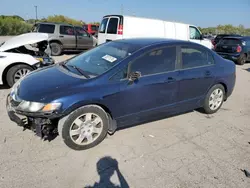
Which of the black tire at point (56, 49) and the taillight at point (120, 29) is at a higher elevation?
the taillight at point (120, 29)

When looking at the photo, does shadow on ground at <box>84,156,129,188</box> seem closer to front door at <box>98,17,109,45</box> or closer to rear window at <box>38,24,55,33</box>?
front door at <box>98,17,109,45</box>

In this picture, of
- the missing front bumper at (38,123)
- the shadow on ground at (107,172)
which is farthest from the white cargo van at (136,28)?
the shadow on ground at (107,172)

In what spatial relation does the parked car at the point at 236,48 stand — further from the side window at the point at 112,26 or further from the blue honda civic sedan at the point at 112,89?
the blue honda civic sedan at the point at 112,89

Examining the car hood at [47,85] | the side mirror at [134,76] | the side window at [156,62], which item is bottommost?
the car hood at [47,85]

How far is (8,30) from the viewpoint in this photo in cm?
2823

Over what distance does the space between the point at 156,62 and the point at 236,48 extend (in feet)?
31.8

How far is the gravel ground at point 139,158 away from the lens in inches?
99.9

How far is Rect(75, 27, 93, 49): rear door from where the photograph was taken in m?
12.4

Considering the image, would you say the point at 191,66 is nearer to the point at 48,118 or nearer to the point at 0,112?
the point at 48,118

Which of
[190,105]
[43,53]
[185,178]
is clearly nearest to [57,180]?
[185,178]

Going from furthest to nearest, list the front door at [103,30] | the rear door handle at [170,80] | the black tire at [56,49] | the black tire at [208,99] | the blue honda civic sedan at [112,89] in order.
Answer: the black tire at [56,49] → the front door at [103,30] → the black tire at [208,99] → the rear door handle at [170,80] → the blue honda civic sedan at [112,89]

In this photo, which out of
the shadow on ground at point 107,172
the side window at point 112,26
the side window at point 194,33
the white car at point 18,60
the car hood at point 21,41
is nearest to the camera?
the shadow on ground at point 107,172

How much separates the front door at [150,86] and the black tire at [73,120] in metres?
0.24

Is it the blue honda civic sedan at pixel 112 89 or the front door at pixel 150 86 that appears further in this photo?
the front door at pixel 150 86
